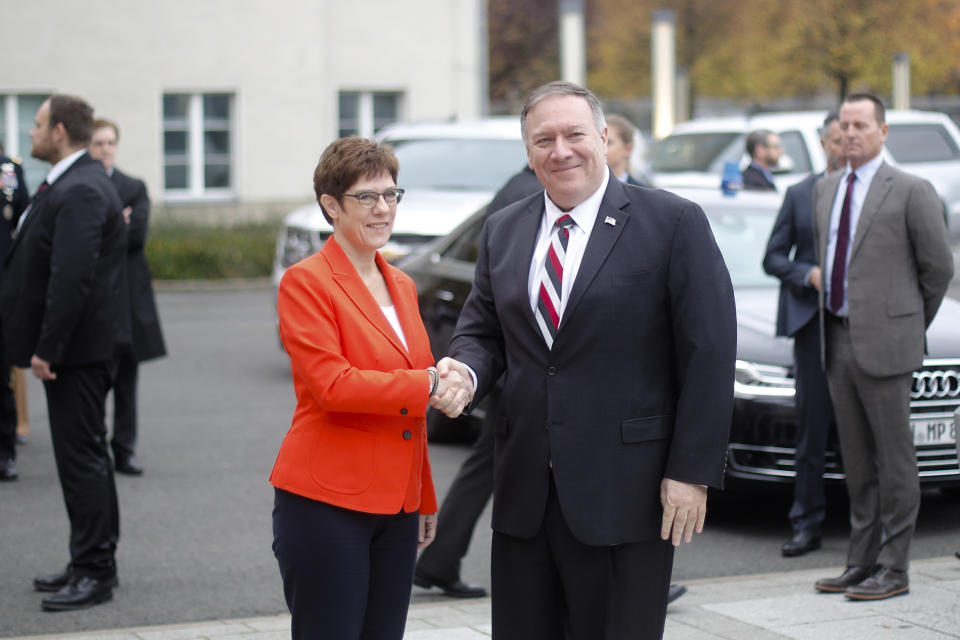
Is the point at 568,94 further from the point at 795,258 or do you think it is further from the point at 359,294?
the point at 795,258

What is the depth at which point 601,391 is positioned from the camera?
377 cm

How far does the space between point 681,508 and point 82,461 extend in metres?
3.26

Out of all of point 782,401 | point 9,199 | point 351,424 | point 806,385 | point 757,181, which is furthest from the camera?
point 757,181

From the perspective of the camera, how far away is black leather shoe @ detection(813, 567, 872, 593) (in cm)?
623

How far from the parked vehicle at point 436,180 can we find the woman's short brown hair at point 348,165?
7.63 m

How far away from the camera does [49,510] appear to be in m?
7.94

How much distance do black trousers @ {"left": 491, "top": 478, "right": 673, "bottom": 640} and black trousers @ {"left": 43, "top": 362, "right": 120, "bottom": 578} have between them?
2771mm

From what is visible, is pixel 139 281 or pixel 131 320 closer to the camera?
pixel 131 320

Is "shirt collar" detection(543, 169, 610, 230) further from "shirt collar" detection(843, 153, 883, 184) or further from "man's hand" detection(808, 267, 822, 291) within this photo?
"man's hand" detection(808, 267, 822, 291)

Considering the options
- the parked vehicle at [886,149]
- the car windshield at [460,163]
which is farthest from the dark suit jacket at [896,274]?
the parked vehicle at [886,149]

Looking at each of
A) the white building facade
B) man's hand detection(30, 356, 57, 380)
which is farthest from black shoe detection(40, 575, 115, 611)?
the white building facade

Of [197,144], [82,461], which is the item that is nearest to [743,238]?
[82,461]

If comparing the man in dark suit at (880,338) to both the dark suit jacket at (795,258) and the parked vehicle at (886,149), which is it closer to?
the dark suit jacket at (795,258)

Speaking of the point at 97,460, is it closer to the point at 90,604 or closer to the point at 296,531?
the point at 90,604
